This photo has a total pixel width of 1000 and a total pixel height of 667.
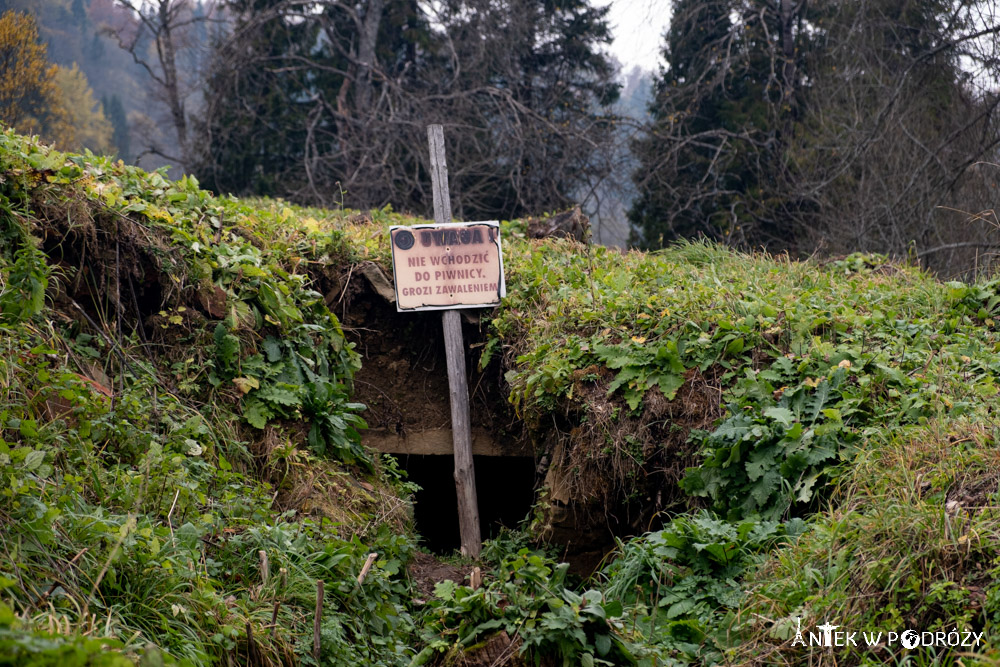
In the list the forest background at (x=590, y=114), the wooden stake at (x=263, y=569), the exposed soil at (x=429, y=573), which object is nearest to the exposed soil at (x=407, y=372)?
the exposed soil at (x=429, y=573)

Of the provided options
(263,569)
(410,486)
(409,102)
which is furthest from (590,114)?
(263,569)

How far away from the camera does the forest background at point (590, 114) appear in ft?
37.1

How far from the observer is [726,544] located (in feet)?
13.0

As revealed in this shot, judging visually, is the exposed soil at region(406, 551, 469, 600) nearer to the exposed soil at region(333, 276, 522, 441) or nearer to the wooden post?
the wooden post

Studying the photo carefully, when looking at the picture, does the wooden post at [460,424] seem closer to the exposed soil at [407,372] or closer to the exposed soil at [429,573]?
the exposed soil at [407,372]

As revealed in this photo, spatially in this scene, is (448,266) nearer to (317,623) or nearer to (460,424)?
(460,424)

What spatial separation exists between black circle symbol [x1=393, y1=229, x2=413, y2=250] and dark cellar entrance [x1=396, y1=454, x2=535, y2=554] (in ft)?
7.09

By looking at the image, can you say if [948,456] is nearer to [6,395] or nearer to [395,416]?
[6,395]

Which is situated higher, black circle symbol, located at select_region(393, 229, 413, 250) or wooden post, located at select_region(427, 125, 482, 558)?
black circle symbol, located at select_region(393, 229, 413, 250)

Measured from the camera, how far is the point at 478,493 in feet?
26.5

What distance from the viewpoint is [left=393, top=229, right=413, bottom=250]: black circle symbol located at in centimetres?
672

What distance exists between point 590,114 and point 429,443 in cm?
942

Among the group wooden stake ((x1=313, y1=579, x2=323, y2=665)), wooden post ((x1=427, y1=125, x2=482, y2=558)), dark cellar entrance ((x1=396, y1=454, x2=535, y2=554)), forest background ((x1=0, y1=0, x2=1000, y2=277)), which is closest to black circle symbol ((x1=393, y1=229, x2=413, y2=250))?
wooden post ((x1=427, y1=125, x2=482, y2=558))

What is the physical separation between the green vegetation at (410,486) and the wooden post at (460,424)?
30cm
